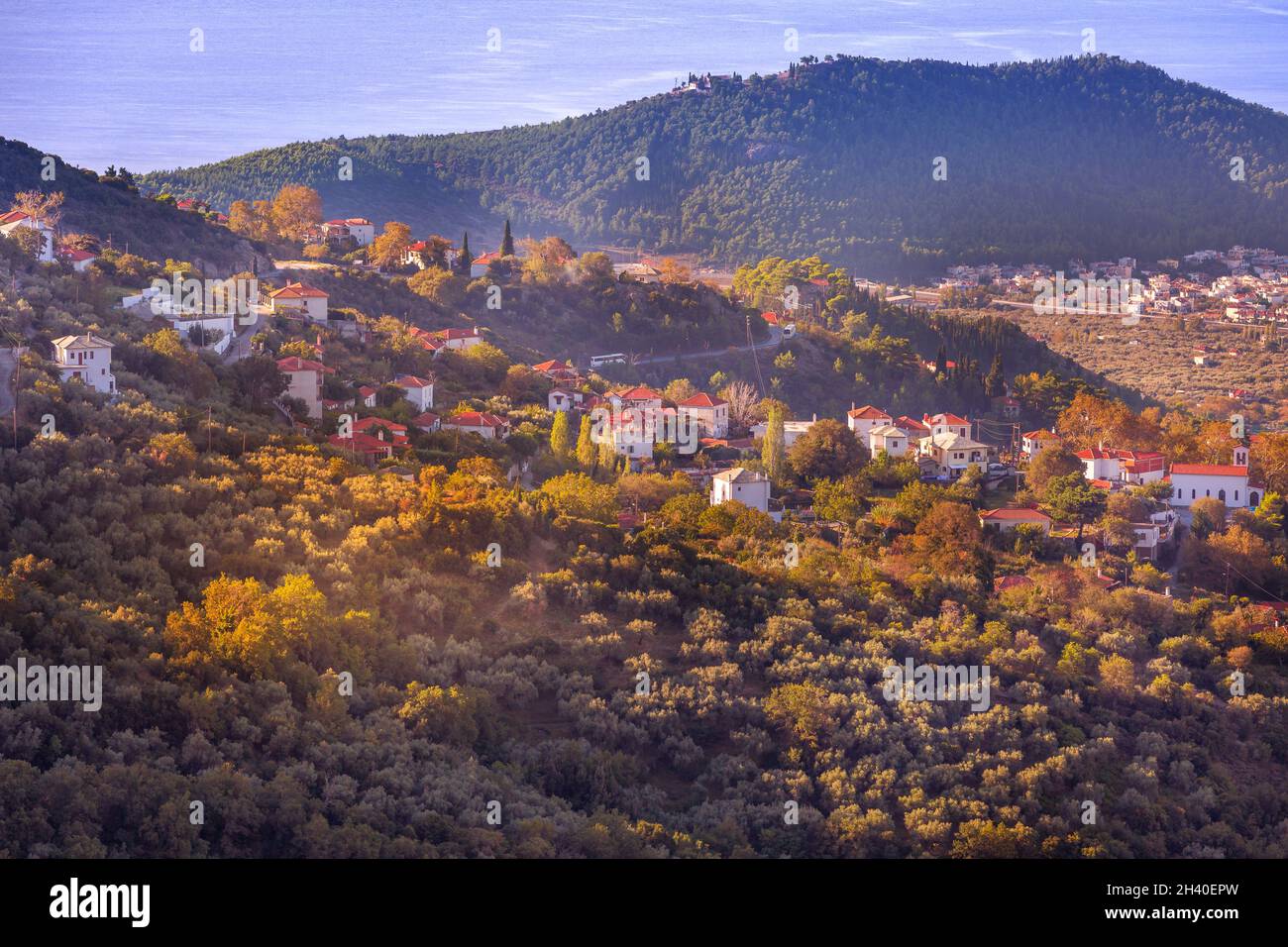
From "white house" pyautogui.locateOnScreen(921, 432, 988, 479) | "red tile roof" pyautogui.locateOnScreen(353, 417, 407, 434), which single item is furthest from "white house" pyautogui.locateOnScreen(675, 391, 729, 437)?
"red tile roof" pyautogui.locateOnScreen(353, 417, 407, 434)

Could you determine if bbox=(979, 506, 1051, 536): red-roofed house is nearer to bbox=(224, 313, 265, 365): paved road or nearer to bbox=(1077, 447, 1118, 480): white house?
bbox=(1077, 447, 1118, 480): white house

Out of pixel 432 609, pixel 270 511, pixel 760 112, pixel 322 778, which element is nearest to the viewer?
pixel 322 778

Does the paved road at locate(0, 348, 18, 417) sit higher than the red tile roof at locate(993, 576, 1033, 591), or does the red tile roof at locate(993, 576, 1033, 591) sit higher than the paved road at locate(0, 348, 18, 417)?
the paved road at locate(0, 348, 18, 417)

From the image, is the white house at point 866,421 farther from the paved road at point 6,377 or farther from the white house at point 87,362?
the paved road at point 6,377

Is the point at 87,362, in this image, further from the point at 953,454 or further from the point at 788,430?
the point at 953,454

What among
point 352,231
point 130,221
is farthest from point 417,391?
point 352,231

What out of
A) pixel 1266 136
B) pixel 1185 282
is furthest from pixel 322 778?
pixel 1266 136
